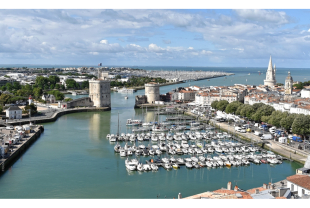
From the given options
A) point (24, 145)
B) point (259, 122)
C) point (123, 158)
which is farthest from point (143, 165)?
point (259, 122)

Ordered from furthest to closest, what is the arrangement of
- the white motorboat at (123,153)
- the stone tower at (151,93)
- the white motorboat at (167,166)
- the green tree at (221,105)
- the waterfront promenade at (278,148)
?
the stone tower at (151,93), the green tree at (221,105), the white motorboat at (123,153), the waterfront promenade at (278,148), the white motorboat at (167,166)

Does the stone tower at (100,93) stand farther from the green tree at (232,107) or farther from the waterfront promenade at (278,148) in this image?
the waterfront promenade at (278,148)

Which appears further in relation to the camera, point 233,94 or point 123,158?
point 233,94

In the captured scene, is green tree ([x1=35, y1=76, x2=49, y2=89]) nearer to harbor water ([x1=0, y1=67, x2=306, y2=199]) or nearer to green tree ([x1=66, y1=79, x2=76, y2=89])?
green tree ([x1=66, y1=79, x2=76, y2=89])

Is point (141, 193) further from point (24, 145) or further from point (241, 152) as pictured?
point (24, 145)

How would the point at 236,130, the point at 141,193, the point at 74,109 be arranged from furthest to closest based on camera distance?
the point at 74,109
the point at 236,130
the point at 141,193

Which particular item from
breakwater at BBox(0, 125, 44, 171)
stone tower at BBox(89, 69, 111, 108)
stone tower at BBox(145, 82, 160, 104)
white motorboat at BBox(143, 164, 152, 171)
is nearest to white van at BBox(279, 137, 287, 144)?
white motorboat at BBox(143, 164, 152, 171)

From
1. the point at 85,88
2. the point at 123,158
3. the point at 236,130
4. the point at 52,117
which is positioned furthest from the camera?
the point at 85,88

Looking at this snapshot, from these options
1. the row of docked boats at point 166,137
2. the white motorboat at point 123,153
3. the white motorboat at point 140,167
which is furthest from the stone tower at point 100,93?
the white motorboat at point 140,167

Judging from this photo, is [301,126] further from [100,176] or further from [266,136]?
[100,176]

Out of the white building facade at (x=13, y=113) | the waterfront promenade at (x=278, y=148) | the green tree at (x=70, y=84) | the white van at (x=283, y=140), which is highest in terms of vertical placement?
the green tree at (x=70, y=84)
